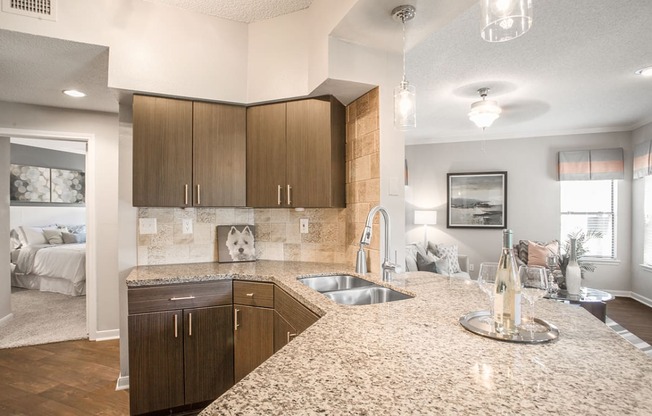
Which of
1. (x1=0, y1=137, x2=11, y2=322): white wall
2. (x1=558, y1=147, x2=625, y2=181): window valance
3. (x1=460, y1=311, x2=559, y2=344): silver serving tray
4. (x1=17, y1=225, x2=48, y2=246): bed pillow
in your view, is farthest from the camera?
(x1=17, y1=225, x2=48, y2=246): bed pillow

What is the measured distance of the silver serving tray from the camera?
986 mm

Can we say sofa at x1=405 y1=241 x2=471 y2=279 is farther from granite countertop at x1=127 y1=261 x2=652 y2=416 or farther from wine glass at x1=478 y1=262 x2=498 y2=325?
granite countertop at x1=127 y1=261 x2=652 y2=416

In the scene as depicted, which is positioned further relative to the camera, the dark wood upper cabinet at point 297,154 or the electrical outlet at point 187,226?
the electrical outlet at point 187,226

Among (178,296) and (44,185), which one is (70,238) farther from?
(178,296)

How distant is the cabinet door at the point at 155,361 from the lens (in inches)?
82.8

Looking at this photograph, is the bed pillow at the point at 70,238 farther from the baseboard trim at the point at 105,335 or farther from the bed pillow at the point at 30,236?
the baseboard trim at the point at 105,335

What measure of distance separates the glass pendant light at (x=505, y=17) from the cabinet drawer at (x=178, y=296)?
6.50 feet

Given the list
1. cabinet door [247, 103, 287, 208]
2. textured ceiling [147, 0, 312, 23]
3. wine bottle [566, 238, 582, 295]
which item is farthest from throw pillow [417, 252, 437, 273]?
textured ceiling [147, 0, 312, 23]

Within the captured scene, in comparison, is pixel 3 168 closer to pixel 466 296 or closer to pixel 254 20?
pixel 254 20

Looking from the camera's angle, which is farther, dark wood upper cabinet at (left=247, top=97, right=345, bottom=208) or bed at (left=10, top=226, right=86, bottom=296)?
bed at (left=10, top=226, right=86, bottom=296)

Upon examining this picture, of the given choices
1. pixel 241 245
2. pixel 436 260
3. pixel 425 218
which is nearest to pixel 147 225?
pixel 241 245

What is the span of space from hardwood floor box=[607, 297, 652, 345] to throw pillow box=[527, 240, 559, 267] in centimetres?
98

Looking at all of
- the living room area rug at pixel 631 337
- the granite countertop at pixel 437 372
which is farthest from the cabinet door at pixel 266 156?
the living room area rug at pixel 631 337

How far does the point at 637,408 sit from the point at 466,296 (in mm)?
876
